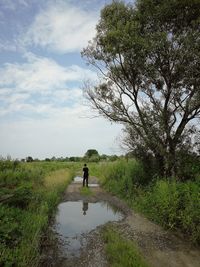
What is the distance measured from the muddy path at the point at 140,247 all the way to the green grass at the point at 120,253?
22 centimetres

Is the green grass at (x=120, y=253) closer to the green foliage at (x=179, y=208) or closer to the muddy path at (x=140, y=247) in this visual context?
the muddy path at (x=140, y=247)

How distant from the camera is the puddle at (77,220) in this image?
10320mm

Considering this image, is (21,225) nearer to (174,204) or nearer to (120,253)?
(120,253)

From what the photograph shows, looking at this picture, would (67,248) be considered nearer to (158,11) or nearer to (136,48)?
(136,48)

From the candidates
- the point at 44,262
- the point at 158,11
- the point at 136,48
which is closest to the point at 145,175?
the point at 136,48

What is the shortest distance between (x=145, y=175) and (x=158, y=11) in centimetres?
1035

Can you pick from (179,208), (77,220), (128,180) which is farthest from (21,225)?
(128,180)

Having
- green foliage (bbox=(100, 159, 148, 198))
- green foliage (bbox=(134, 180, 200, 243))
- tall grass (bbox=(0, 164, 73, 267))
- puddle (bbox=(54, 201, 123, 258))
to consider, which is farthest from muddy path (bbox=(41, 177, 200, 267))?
green foliage (bbox=(100, 159, 148, 198))

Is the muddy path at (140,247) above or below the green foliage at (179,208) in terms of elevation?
A: below

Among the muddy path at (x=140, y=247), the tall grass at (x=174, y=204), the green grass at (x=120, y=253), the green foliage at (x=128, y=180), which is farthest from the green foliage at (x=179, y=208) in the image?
the green foliage at (x=128, y=180)

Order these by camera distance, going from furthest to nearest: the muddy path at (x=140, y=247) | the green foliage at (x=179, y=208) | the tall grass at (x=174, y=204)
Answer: the tall grass at (x=174, y=204) < the green foliage at (x=179, y=208) < the muddy path at (x=140, y=247)

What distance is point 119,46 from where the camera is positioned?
54.7 feet

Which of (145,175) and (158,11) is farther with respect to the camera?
(145,175)

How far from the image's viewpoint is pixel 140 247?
10016mm
